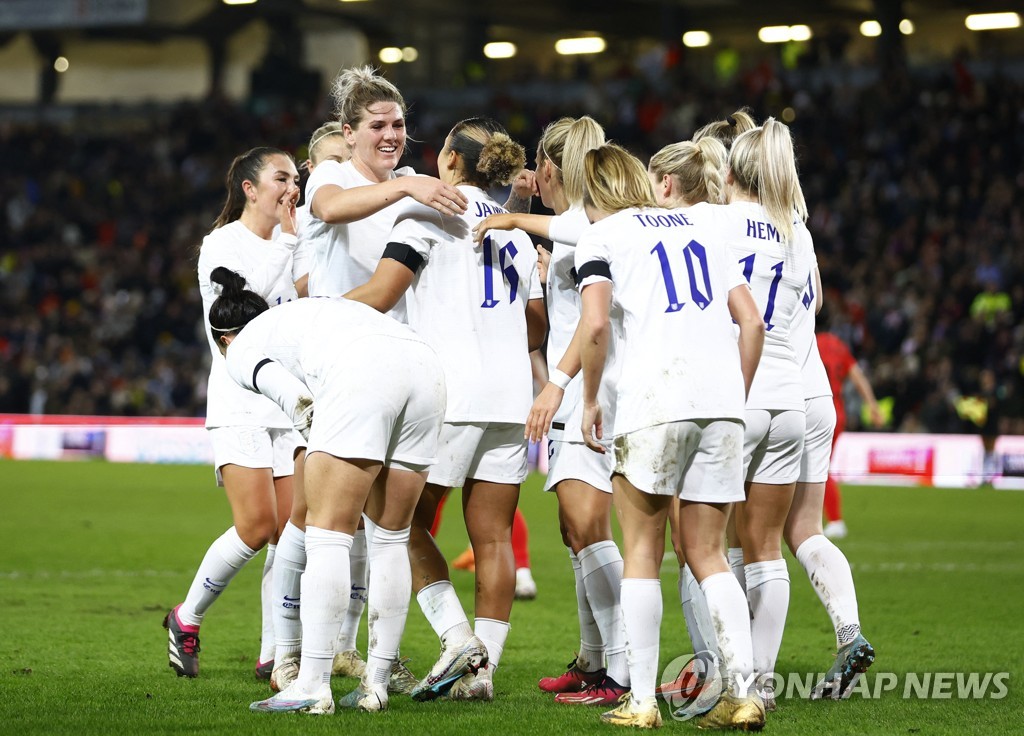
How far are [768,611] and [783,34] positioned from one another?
90.4ft

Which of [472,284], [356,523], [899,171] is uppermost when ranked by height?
[899,171]

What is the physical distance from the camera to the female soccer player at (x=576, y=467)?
5.31 meters

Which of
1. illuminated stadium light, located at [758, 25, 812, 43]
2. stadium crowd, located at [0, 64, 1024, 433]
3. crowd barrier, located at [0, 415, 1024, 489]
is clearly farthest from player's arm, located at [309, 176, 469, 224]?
illuminated stadium light, located at [758, 25, 812, 43]

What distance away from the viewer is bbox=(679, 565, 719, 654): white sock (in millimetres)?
4966

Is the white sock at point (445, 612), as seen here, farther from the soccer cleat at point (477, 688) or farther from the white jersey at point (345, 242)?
the white jersey at point (345, 242)

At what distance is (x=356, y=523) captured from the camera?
482 centimetres

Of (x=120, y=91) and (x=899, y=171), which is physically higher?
(x=120, y=91)

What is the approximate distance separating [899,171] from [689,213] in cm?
2051

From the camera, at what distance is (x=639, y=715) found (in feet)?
15.3

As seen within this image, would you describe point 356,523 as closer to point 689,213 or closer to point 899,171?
point 689,213

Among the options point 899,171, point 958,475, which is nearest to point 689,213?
point 958,475

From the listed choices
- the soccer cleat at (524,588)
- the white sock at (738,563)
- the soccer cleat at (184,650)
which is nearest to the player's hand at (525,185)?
the white sock at (738,563)

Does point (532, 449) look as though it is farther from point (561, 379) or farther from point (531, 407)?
point (561, 379)

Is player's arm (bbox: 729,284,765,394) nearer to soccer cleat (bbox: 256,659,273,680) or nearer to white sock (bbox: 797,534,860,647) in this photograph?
white sock (bbox: 797,534,860,647)
